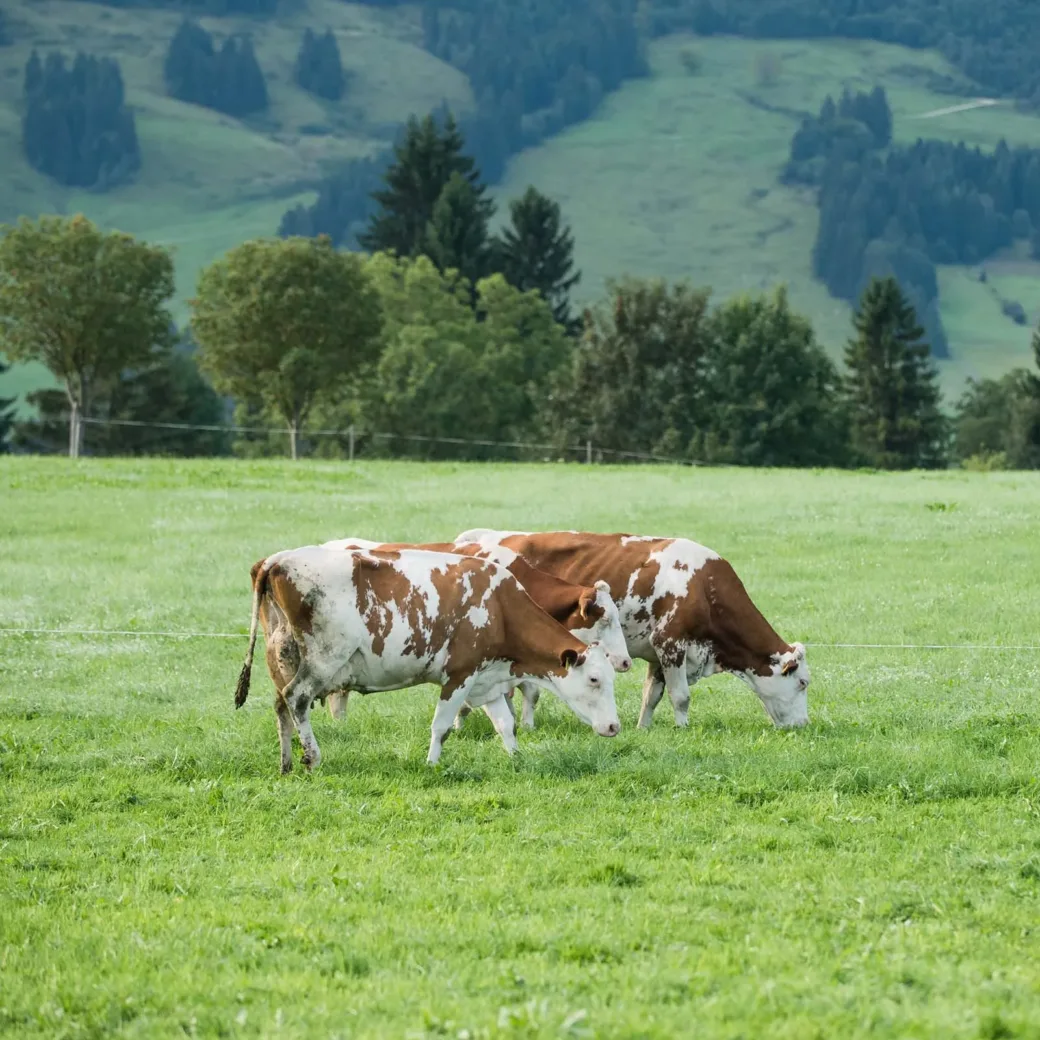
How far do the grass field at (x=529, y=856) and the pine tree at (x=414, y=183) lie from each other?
119651 mm

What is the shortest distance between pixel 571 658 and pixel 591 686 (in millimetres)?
339

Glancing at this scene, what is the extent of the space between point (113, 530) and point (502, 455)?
233 feet

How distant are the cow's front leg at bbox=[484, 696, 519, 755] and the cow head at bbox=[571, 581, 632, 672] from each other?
1.07 metres

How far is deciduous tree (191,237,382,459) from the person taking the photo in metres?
77.5

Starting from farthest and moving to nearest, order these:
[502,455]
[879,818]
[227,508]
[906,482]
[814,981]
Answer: [502,455]
[906,482]
[227,508]
[879,818]
[814,981]

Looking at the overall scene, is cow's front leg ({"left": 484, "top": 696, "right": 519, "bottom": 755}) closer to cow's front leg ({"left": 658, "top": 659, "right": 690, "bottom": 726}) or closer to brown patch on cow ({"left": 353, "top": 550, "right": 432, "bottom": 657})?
brown patch on cow ({"left": 353, "top": 550, "right": 432, "bottom": 657})

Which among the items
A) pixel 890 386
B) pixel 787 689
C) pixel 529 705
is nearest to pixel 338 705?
pixel 529 705

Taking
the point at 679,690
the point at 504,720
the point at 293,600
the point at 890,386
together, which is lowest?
the point at 504,720

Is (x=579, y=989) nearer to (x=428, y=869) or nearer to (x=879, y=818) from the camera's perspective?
(x=428, y=869)

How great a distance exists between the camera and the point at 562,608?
16.5 metres

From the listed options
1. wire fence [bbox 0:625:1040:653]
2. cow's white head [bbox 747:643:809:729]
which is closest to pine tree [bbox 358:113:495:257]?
wire fence [bbox 0:625:1040:653]

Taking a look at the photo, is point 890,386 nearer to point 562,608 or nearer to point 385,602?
point 562,608

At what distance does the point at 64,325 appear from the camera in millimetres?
73375

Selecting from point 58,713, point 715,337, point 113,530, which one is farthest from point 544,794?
point 715,337
